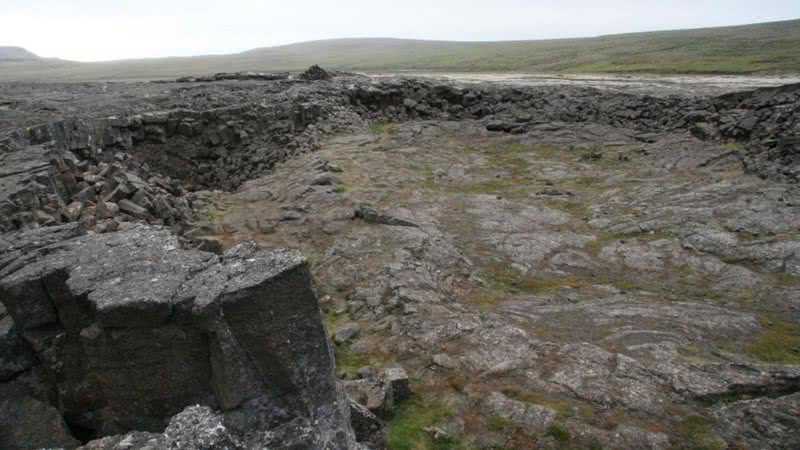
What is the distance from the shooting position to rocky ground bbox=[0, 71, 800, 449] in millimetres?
5312

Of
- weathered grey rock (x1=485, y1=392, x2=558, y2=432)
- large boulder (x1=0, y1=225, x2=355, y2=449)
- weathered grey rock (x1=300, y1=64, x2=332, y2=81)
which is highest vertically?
weathered grey rock (x1=300, y1=64, x2=332, y2=81)

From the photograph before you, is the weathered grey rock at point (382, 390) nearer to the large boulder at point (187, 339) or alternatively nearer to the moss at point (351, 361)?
the moss at point (351, 361)

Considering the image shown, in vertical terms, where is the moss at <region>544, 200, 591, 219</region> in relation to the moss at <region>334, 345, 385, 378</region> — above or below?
above

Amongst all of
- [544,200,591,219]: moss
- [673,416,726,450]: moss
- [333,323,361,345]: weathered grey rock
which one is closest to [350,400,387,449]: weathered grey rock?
[333,323,361,345]: weathered grey rock

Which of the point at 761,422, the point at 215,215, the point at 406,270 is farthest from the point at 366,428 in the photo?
the point at 215,215

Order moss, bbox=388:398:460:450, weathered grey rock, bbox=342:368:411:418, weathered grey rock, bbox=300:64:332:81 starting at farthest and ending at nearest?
weathered grey rock, bbox=300:64:332:81 < weathered grey rock, bbox=342:368:411:418 < moss, bbox=388:398:460:450

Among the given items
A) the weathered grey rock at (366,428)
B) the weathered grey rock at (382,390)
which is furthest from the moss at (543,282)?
the weathered grey rock at (366,428)

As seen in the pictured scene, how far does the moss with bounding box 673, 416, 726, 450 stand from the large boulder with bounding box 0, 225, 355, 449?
12.2ft

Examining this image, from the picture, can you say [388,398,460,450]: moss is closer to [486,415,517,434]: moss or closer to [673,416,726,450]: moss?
[486,415,517,434]: moss

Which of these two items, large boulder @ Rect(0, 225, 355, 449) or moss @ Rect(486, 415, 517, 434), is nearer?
large boulder @ Rect(0, 225, 355, 449)

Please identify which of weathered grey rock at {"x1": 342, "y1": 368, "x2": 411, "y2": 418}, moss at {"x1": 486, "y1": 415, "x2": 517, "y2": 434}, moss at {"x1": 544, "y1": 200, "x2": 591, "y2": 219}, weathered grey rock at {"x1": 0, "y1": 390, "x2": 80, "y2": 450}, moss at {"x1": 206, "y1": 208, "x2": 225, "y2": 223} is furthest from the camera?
moss at {"x1": 206, "y1": 208, "x2": 225, "y2": 223}

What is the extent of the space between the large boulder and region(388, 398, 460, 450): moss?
0.99 metres

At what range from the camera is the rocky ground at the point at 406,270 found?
5312 mm

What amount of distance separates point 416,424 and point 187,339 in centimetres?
294
